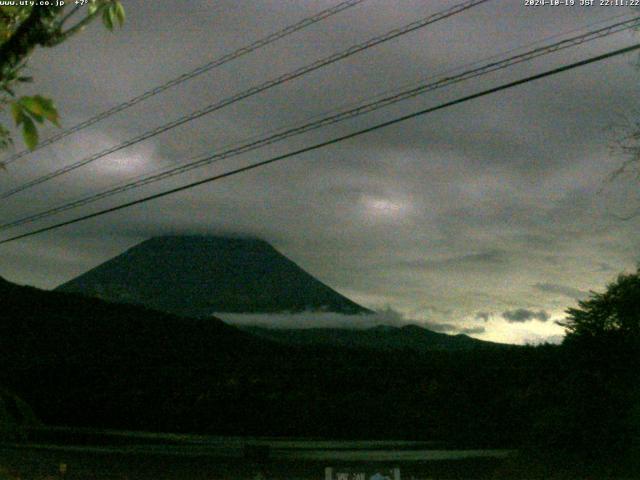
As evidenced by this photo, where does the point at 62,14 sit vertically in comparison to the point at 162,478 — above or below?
above

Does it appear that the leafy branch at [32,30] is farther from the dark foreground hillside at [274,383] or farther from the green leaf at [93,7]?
the dark foreground hillside at [274,383]

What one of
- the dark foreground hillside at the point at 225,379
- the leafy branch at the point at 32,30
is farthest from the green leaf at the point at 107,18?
the dark foreground hillside at the point at 225,379

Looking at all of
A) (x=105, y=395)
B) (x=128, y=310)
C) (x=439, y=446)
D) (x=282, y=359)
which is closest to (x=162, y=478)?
(x=439, y=446)

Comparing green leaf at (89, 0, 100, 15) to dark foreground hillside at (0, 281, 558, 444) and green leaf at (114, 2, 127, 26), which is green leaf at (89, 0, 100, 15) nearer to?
green leaf at (114, 2, 127, 26)

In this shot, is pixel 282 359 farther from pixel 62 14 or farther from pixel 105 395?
pixel 62 14

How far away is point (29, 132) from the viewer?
3.20 m

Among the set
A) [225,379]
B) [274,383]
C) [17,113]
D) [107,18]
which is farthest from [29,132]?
[225,379]

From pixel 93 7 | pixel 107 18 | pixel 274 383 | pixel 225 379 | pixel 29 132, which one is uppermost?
pixel 225 379

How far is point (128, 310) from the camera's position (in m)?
111

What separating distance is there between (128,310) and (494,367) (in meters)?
73.2

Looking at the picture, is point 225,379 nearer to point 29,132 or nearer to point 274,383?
point 274,383

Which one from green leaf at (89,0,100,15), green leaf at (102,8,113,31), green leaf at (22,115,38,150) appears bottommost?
green leaf at (22,115,38,150)

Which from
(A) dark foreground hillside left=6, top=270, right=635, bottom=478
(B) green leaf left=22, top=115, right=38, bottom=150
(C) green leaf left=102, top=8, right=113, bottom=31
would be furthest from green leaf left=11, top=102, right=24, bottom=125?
(A) dark foreground hillside left=6, top=270, right=635, bottom=478

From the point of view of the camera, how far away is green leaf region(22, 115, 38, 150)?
3.19 meters
